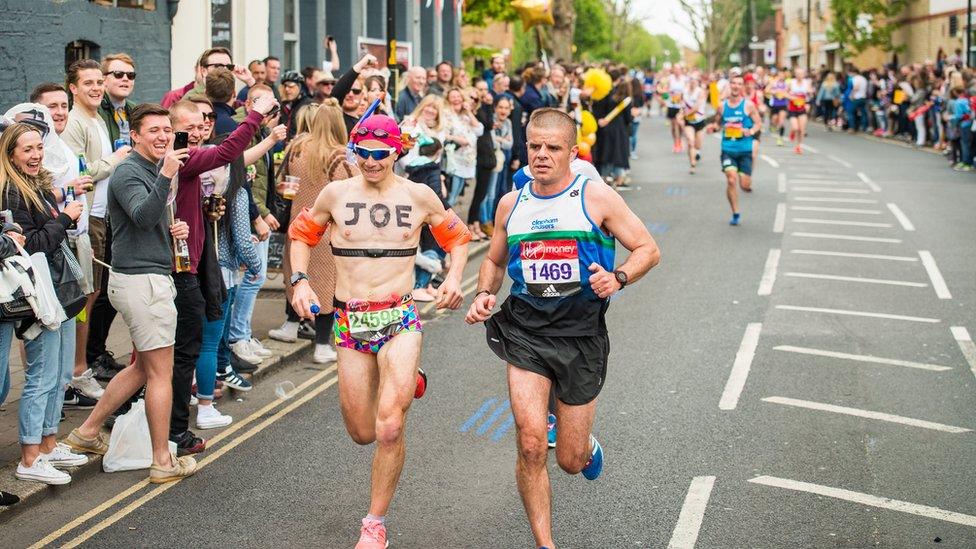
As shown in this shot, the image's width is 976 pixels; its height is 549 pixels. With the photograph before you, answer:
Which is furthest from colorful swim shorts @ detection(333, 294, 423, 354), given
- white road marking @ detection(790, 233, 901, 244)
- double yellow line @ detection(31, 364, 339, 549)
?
white road marking @ detection(790, 233, 901, 244)

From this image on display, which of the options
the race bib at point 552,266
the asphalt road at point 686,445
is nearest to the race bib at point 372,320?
the race bib at point 552,266

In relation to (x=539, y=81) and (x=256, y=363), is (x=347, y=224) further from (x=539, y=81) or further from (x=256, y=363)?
(x=539, y=81)

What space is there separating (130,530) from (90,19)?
9.72 metres

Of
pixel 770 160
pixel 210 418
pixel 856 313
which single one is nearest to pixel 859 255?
pixel 856 313

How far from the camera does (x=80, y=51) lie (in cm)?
1487

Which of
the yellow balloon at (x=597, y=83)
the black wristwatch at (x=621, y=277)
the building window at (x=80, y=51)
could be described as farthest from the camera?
the yellow balloon at (x=597, y=83)

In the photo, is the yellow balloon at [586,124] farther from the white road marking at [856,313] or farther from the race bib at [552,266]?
the race bib at [552,266]

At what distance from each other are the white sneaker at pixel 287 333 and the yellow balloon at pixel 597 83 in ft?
39.9

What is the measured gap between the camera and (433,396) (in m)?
9.15

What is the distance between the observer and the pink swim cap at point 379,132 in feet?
21.2

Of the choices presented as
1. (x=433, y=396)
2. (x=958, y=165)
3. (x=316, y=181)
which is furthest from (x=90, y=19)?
(x=958, y=165)

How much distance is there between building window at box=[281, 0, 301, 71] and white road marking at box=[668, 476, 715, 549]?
16.6m

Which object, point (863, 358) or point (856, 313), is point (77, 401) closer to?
point (863, 358)

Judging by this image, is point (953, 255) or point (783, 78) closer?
point (953, 255)
